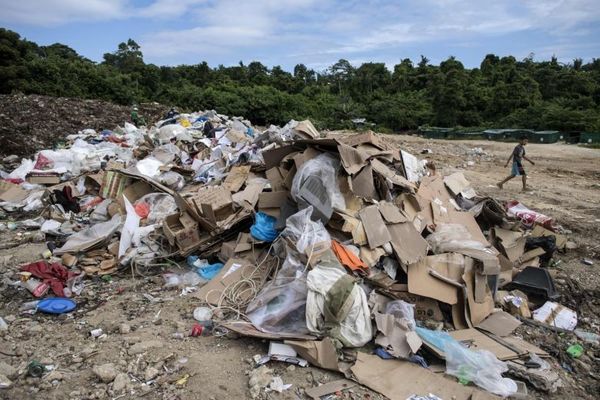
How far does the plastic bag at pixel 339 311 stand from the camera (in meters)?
2.66

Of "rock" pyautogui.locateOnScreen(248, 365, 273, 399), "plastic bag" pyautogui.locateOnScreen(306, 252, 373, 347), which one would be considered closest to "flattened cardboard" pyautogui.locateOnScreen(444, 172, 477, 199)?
"plastic bag" pyautogui.locateOnScreen(306, 252, 373, 347)

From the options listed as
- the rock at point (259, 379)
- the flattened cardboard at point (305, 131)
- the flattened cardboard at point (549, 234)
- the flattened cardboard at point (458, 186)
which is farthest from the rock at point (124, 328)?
the flattened cardboard at point (549, 234)

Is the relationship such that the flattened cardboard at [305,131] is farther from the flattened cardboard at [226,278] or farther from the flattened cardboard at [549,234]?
the flattened cardboard at [549,234]

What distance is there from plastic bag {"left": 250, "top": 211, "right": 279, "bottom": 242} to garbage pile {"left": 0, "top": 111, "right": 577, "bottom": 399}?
0.01 metres

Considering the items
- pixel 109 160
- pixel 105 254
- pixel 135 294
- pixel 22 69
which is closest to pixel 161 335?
pixel 135 294

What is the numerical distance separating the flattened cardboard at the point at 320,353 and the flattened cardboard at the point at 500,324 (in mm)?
1363

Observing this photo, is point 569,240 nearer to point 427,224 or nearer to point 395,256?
point 427,224

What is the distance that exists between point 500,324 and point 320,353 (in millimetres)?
1610

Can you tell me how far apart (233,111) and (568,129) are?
686 inches

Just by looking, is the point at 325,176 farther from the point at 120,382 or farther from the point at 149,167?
the point at 149,167

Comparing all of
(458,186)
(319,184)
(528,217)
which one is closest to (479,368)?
(319,184)

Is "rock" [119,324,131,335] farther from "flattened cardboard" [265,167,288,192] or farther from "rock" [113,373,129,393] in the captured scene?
"flattened cardboard" [265,167,288,192]

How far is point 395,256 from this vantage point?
11.4 ft

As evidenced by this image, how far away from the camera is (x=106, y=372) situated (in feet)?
8.00
